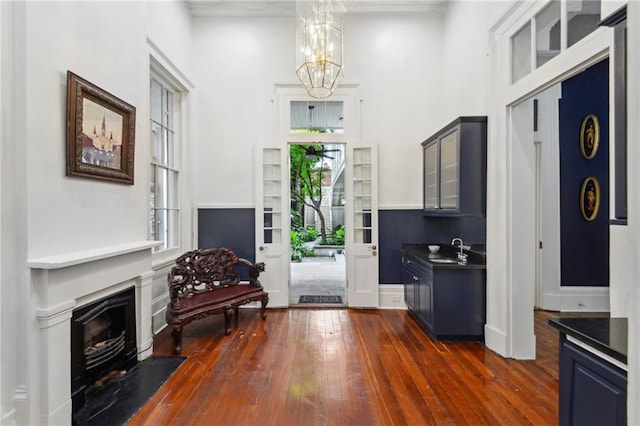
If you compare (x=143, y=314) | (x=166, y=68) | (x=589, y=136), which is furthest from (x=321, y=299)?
(x=589, y=136)

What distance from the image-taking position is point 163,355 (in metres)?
3.13

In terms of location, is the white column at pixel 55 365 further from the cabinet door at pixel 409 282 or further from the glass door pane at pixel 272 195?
the cabinet door at pixel 409 282

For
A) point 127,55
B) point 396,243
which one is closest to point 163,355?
point 127,55

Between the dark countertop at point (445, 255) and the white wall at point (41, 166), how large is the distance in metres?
3.26

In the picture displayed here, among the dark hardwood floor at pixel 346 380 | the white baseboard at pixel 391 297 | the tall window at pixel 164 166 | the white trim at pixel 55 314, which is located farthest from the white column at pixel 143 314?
the white baseboard at pixel 391 297

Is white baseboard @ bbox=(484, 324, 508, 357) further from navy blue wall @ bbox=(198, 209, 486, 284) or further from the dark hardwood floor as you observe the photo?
navy blue wall @ bbox=(198, 209, 486, 284)

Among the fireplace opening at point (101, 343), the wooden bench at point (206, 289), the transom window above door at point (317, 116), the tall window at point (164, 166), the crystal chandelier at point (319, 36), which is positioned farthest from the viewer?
the transom window above door at point (317, 116)

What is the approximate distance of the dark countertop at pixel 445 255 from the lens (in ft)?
11.3

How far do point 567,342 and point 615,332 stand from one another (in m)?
0.19

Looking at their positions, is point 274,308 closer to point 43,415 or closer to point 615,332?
point 43,415

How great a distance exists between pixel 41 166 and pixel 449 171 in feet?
12.3

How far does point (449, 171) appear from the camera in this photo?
146 inches

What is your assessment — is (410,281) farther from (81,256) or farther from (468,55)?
(81,256)

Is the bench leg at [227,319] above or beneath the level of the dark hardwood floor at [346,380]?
above
